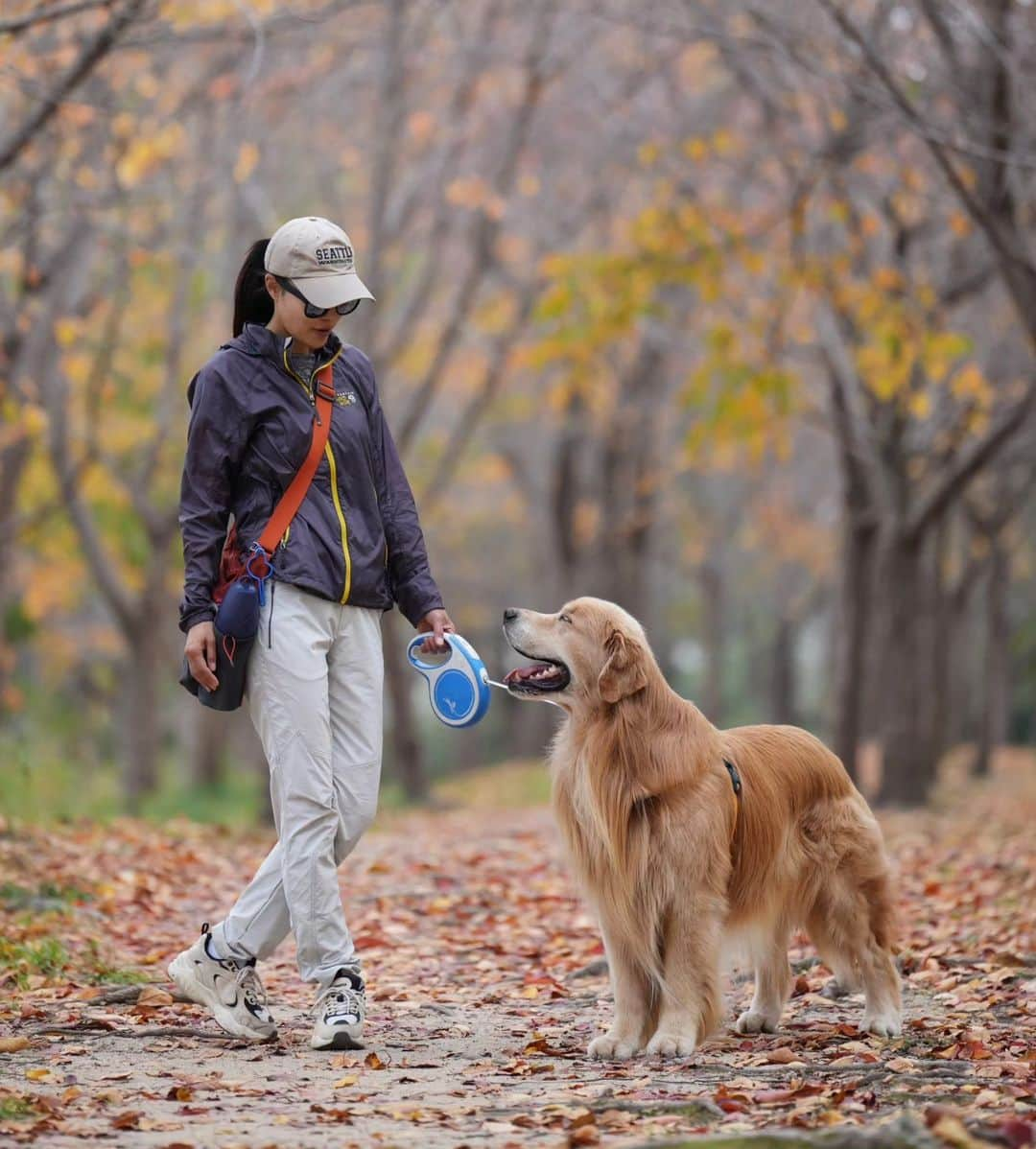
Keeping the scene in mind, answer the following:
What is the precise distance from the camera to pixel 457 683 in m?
6.02

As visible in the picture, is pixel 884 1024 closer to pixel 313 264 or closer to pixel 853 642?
pixel 313 264

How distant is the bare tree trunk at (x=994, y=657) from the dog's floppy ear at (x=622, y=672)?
64.2ft

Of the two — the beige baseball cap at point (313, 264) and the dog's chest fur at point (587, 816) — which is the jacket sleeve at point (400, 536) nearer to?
the beige baseball cap at point (313, 264)

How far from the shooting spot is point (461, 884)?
10.2m

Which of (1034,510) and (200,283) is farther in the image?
(1034,510)

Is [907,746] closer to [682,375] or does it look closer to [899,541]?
[899,541]

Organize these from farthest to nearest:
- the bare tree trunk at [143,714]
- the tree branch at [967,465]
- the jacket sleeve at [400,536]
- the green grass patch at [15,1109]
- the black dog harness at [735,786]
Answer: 1. the bare tree trunk at [143,714]
2. the tree branch at [967,465]
3. the jacket sleeve at [400,536]
4. the black dog harness at [735,786]
5. the green grass patch at [15,1109]

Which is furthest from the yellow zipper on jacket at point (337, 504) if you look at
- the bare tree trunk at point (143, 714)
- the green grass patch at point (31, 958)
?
the bare tree trunk at point (143, 714)

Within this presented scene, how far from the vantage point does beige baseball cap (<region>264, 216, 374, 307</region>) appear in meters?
5.55

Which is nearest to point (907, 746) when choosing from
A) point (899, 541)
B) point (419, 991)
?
point (899, 541)

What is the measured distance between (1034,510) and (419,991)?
25.4m

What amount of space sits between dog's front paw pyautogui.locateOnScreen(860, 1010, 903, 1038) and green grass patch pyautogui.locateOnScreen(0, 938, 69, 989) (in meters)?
3.35

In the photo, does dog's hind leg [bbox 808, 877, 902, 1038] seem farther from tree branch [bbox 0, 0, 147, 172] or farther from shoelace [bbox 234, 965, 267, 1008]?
tree branch [bbox 0, 0, 147, 172]

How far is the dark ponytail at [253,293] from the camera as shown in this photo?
5.82 m
